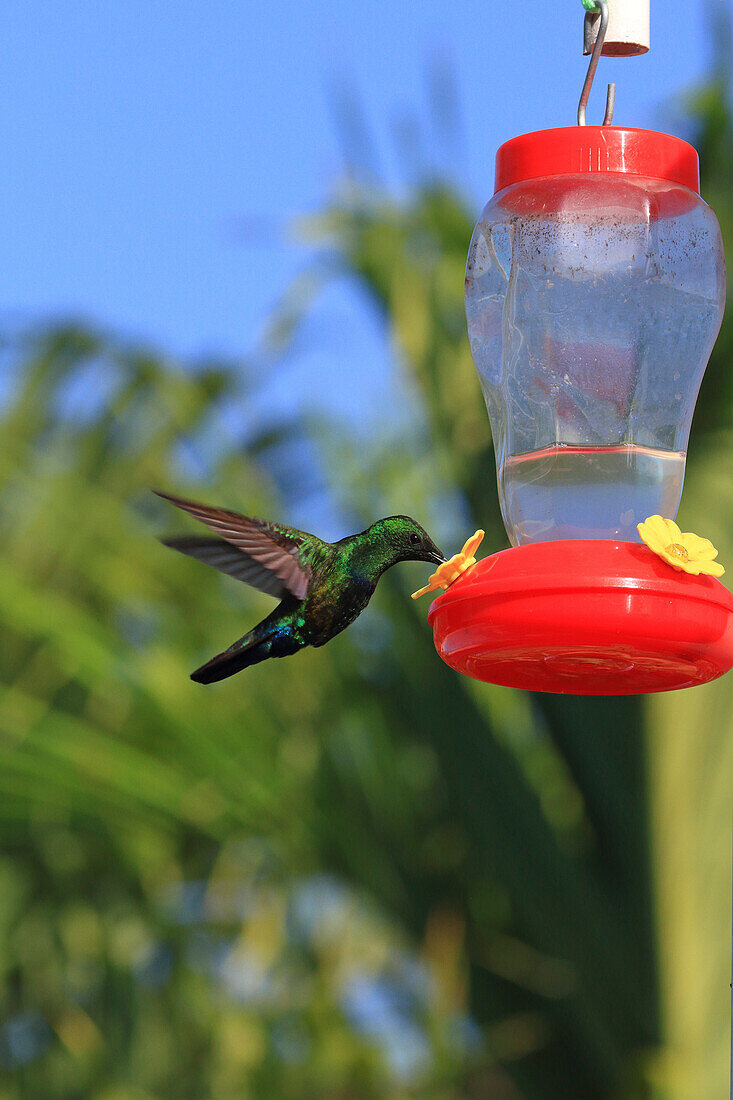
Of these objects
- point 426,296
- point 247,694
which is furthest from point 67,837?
point 426,296

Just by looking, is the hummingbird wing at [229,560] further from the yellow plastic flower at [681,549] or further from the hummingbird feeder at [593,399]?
the yellow plastic flower at [681,549]

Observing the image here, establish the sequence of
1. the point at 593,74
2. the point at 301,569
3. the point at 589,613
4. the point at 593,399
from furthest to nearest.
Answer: the point at 593,399 < the point at 301,569 < the point at 593,74 < the point at 589,613

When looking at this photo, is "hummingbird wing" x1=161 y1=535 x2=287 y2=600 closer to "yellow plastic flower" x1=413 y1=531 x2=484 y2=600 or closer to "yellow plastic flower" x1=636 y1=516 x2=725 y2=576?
"yellow plastic flower" x1=413 y1=531 x2=484 y2=600

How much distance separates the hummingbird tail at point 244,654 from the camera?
2.26 meters

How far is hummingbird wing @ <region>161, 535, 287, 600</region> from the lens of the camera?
216 cm

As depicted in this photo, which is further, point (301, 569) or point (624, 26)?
point (301, 569)

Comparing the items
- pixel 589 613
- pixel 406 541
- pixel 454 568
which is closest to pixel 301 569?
pixel 406 541

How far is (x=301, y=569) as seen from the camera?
95.9 inches

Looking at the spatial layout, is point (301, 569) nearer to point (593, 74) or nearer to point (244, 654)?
point (244, 654)

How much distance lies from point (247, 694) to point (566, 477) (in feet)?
10.3

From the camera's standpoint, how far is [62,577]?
19.9 feet

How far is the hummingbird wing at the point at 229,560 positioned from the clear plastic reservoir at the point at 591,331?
21.5 inches

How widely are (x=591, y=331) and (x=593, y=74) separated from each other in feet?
3.04

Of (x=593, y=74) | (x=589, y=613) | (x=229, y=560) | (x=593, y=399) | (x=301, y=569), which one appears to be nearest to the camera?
(x=589, y=613)
